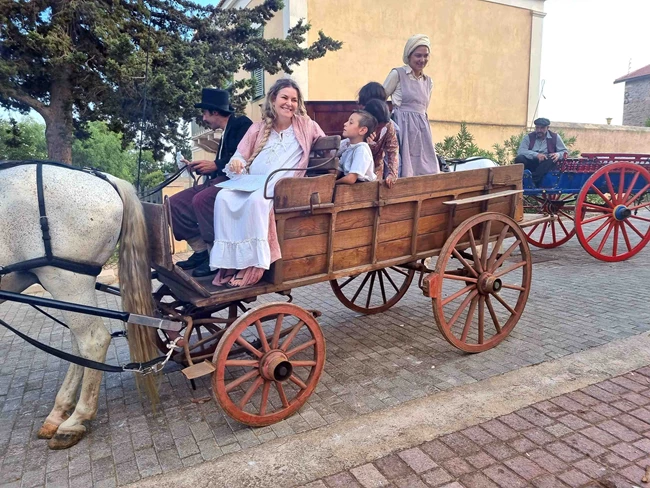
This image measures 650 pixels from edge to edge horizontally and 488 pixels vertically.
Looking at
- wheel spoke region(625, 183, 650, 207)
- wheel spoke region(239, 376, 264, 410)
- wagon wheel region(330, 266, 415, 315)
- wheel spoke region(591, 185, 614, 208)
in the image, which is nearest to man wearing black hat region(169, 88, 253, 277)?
wheel spoke region(239, 376, 264, 410)

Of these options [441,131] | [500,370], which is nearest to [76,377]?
[500,370]

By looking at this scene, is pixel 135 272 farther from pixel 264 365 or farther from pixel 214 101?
pixel 214 101

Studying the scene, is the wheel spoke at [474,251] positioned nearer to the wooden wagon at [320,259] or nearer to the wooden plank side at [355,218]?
the wooden wagon at [320,259]

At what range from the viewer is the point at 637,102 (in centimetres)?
2919

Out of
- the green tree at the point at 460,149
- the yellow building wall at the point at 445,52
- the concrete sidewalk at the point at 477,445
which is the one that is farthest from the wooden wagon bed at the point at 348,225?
the yellow building wall at the point at 445,52

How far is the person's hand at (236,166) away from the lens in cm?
313

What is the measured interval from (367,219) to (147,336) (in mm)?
1644

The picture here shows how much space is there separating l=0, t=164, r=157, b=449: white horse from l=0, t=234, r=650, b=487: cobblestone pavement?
194 mm

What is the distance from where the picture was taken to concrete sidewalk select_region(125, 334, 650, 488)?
240 cm

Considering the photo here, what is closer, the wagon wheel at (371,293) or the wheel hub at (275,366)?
the wheel hub at (275,366)

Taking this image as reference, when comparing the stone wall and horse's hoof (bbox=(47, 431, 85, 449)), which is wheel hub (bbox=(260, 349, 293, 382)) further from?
the stone wall

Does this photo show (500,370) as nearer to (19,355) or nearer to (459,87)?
(19,355)

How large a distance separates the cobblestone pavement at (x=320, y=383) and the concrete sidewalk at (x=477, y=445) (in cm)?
7

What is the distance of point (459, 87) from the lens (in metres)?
14.9
